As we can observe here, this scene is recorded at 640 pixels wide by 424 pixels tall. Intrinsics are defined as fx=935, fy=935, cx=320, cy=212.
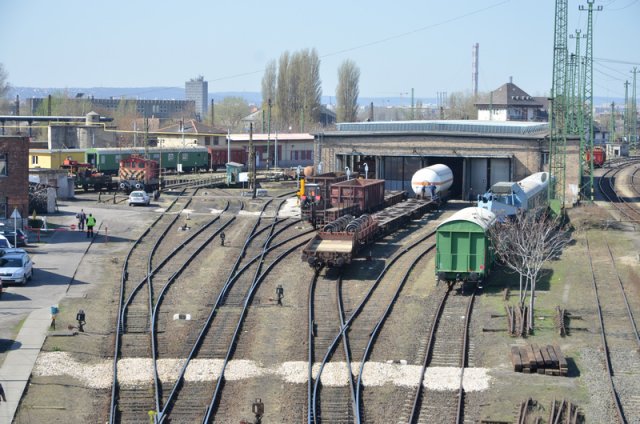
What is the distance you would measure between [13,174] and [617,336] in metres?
30.5

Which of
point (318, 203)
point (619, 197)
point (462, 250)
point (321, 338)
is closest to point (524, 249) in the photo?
Result: point (462, 250)

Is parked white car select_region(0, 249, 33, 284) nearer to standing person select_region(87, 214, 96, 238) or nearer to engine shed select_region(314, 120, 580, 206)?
standing person select_region(87, 214, 96, 238)

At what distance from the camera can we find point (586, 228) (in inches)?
1877

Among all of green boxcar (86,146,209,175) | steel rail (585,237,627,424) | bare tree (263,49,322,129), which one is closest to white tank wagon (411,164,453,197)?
steel rail (585,237,627,424)

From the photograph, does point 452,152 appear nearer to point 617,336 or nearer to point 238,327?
point 617,336

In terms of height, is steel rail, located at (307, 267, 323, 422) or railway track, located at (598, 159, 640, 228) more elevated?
railway track, located at (598, 159, 640, 228)

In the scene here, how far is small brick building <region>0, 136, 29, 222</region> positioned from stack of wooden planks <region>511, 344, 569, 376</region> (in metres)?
29.4

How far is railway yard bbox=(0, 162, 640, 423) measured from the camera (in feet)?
71.7

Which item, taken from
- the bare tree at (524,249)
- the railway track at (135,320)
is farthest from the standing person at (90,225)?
the bare tree at (524,249)

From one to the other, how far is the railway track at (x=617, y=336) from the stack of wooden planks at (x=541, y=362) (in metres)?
1.19

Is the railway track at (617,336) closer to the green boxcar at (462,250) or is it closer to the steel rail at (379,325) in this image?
the green boxcar at (462,250)

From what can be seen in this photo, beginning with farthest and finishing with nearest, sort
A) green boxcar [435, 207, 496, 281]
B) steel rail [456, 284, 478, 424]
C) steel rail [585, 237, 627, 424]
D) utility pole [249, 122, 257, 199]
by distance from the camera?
1. utility pole [249, 122, 257, 199]
2. green boxcar [435, 207, 496, 281]
3. steel rail [456, 284, 478, 424]
4. steel rail [585, 237, 627, 424]

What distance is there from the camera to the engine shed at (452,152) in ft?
197

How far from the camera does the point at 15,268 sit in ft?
111
